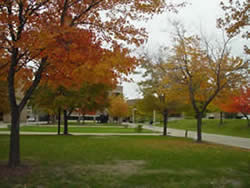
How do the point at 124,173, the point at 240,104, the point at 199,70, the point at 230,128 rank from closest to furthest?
the point at 124,173 → the point at 199,70 → the point at 240,104 → the point at 230,128

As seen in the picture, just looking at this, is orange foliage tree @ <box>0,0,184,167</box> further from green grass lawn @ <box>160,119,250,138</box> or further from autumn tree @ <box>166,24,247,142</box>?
green grass lawn @ <box>160,119,250,138</box>

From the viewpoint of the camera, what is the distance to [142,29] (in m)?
9.07

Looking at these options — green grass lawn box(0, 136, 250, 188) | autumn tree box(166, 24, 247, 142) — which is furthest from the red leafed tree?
green grass lawn box(0, 136, 250, 188)

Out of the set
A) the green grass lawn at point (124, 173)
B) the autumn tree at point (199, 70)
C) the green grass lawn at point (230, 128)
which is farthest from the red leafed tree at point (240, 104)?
the green grass lawn at point (124, 173)

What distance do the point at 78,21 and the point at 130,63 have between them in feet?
7.96

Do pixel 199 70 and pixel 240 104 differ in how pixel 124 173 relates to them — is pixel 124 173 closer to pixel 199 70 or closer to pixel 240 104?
pixel 199 70

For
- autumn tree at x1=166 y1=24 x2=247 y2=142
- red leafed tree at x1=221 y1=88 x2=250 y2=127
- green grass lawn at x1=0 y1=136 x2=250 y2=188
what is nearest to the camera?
green grass lawn at x1=0 y1=136 x2=250 y2=188

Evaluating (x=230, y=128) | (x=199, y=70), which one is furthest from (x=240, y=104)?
(x=199, y=70)

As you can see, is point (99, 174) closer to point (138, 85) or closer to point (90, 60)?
point (90, 60)

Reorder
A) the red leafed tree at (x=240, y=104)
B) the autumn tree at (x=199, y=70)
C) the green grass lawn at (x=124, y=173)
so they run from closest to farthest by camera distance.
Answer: the green grass lawn at (x=124, y=173) < the autumn tree at (x=199, y=70) < the red leafed tree at (x=240, y=104)

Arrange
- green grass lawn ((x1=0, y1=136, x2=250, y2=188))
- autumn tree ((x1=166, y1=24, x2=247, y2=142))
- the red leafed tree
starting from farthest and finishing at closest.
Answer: the red leafed tree, autumn tree ((x1=166, y1=24, x2=247, y2=142)), green grass lawn ((x1=0, y1=136, x2=250, y2=188))

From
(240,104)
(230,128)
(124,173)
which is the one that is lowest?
(230,128)

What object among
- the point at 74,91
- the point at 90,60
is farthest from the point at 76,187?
the point at 74,91

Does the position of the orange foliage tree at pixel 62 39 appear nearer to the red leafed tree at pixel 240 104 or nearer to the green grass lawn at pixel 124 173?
the green grass lawn at pixel 124 173
